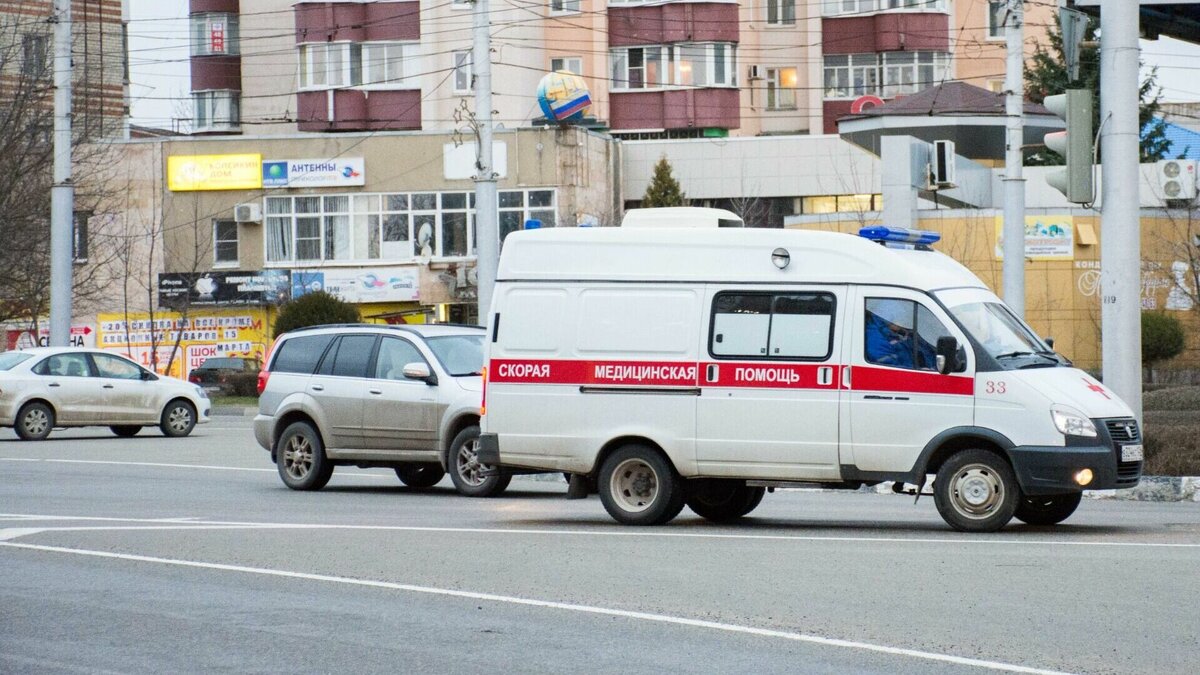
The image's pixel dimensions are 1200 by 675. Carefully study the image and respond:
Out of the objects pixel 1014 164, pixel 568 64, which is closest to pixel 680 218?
pixel 1014 164

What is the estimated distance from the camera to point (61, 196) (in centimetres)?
3578

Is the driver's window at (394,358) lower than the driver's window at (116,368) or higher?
higher

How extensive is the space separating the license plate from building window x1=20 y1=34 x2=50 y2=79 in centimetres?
3462

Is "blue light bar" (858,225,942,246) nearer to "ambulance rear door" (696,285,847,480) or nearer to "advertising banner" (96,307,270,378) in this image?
"ambulance rear door" (696,285,847,480)

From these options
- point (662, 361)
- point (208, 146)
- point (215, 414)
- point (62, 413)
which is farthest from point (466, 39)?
point (662, 361)

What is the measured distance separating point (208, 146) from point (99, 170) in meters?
3.53

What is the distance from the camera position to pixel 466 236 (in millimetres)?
53812

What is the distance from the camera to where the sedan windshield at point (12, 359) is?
Answer: 2897 cm

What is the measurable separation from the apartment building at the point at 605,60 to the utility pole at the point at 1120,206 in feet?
119

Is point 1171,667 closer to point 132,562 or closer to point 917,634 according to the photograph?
point 917,634

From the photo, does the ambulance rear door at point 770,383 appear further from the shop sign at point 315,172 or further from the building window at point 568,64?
the building window at point 568,64

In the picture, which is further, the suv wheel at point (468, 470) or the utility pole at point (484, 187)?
the utility pole at point (484, 187)

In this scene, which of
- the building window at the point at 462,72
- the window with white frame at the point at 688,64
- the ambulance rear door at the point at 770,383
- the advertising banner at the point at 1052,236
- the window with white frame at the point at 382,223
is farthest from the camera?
the window with white frame at the point at 688,64

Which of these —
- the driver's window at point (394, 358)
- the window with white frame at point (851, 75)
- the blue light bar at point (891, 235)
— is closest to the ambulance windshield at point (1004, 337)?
the blue light bar at point (891, 235)
